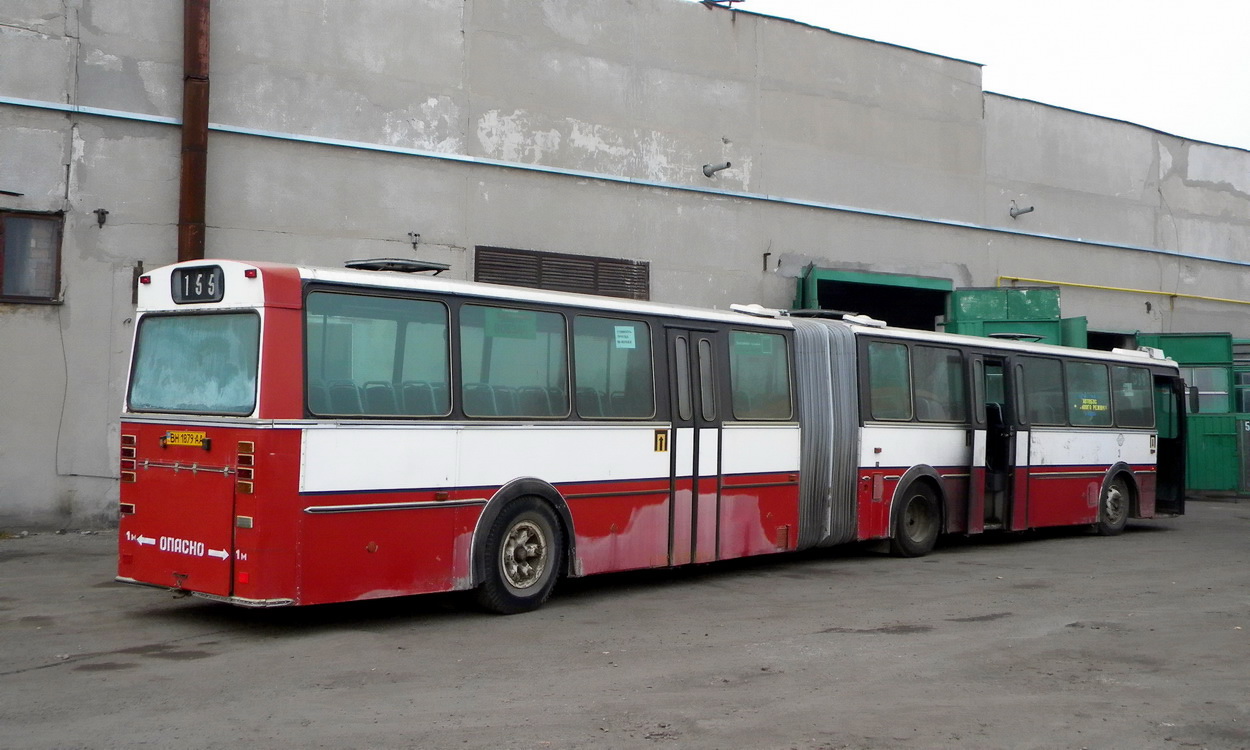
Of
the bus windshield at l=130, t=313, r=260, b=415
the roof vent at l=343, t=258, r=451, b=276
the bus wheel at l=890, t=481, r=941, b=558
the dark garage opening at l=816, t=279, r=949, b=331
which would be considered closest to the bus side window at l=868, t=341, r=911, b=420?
the bus wheel at l=890, t=481, r=941, b=558

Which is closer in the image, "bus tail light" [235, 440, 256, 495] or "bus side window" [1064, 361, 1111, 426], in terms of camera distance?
"bus tail light" [235, 440, 256, 495]

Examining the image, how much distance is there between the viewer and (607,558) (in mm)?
11359

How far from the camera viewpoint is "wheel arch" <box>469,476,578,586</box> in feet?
33.2

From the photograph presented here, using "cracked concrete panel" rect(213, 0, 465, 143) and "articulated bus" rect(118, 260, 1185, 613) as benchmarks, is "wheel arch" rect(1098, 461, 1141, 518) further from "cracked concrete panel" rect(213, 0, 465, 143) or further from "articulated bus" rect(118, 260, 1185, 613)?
"cracked concrete panel" rect(213, 0, 465, 143)

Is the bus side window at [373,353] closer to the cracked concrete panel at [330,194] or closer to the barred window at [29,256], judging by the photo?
the cracked concrete panel at [330,194]

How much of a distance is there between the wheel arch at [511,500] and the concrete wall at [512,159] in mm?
7661

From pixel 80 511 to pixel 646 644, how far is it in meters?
9.57

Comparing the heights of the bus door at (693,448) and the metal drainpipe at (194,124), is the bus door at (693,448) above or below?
below

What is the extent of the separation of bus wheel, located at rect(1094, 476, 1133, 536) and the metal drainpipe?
13.0 meters

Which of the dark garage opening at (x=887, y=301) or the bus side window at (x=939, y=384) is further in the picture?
the dark garage opening at (x=887, y=301)

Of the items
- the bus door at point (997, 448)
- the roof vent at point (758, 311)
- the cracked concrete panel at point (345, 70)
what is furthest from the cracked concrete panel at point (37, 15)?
the bus door at point (997, 448)

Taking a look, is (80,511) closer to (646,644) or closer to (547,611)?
(547,611)

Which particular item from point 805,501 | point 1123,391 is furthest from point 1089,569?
point 1123,391

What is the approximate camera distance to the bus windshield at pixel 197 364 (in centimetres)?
909
